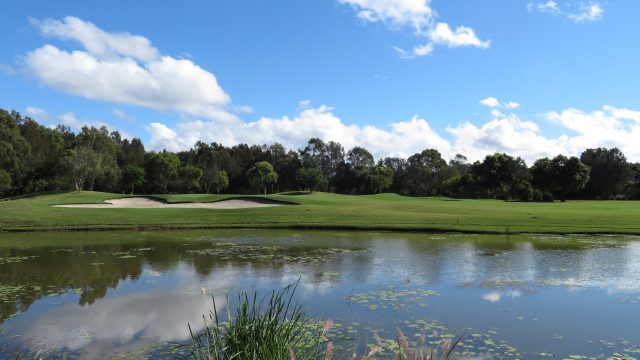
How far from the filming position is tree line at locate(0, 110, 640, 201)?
73812 millimetres

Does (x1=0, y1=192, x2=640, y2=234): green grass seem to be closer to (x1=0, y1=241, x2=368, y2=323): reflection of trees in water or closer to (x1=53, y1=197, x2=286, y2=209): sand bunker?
(x1=53, y1=197, x2=286, y2=209): sand bunker

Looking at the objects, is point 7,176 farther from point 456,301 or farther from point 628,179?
point 628,179

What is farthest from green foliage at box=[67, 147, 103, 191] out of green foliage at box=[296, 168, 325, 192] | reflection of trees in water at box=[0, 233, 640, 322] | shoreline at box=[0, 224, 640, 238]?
reflection of trees in water at box=[0, 233, 640, 322]

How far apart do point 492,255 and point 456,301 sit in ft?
28.1

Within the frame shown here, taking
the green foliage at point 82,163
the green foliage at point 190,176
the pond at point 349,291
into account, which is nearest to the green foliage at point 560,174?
the green foliage at point 190,176

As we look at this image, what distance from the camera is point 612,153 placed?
9544 cm

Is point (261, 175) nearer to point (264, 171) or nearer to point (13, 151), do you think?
point (264, 171)

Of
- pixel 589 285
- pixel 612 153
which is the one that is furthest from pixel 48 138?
pixel 612 153

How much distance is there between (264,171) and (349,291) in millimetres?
83503

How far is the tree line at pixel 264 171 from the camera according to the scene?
7381 cm

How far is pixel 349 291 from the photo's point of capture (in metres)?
12.9

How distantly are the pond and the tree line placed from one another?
5420 cm

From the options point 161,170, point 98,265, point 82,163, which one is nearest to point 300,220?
point 98,265

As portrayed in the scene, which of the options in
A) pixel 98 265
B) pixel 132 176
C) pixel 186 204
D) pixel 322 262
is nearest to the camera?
pixel 98 265
